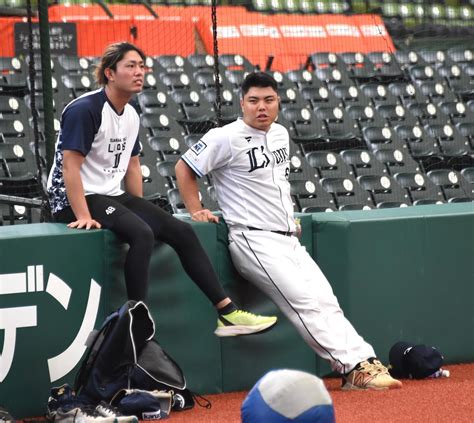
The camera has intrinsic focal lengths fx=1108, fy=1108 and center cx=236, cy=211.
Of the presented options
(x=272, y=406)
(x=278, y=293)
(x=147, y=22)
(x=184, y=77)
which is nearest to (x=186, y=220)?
(x=278, y=293)

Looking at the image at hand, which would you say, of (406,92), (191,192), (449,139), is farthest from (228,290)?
(406,92)

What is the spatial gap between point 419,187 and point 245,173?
6.06m

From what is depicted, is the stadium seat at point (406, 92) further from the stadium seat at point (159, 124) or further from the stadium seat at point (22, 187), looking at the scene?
the stadium seat at point (22, 187)

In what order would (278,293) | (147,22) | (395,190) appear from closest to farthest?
(278,293), (395,190), (147,22)

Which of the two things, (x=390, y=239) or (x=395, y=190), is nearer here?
(x=390, y=239)

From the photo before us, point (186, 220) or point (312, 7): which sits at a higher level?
point (312, 7)

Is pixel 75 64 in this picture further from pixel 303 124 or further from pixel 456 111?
pixel 456 111

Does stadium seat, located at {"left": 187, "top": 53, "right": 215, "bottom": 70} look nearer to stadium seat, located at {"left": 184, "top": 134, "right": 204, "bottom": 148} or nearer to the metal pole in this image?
stadium seat, located at {"left": 184, "top": 134, "right": 204, "bottom": 148}

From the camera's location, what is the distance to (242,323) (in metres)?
5.86

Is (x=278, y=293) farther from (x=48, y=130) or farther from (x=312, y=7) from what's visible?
(x=312, y=7)

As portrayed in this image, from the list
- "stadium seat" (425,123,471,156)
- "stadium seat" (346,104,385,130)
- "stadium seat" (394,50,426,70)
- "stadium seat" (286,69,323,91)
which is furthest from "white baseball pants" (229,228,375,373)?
"stadium seat" (394,50,426,70)

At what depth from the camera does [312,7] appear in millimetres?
18703

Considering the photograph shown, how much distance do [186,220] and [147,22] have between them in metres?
10.4

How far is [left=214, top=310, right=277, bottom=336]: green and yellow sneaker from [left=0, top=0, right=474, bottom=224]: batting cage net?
1.54m
